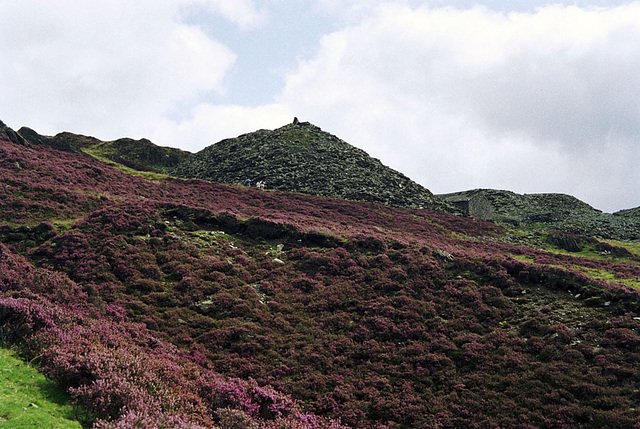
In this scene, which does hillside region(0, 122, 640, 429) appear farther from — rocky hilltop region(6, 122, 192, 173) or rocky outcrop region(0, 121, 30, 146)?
rocky hilltop region(6, 122, 192, 173)

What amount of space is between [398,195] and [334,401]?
2351 inches

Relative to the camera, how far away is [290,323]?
79.1 ft

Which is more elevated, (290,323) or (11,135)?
(11,135)

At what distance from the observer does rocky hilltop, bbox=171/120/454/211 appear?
7281 cm

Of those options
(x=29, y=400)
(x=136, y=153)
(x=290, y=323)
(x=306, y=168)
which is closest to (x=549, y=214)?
(x=306, y=168)

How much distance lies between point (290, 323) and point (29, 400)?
14.6 m

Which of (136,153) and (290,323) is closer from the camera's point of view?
(290,323)

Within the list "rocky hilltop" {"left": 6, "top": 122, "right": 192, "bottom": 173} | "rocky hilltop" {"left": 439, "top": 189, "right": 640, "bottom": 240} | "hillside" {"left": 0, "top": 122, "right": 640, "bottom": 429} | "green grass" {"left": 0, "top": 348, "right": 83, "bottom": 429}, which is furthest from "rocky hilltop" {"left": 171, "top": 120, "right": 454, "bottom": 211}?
"green grass" {"left": 0, "top": 348, "right": 83, "bottom": 429}

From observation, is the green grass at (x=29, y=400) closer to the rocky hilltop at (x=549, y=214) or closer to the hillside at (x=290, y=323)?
the hillside at (x=290, y=323)

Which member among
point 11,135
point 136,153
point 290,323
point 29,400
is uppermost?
point 136,153

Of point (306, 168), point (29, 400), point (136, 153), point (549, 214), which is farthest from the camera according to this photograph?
point (136, 153)

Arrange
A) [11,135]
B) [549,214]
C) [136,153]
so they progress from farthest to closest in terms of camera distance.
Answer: [136,153] < [549,214] < [11,135]

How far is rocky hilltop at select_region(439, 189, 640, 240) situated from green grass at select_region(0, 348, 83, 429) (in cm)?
7094

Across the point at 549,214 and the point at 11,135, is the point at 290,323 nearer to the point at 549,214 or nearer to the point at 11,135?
the point at 11,135
